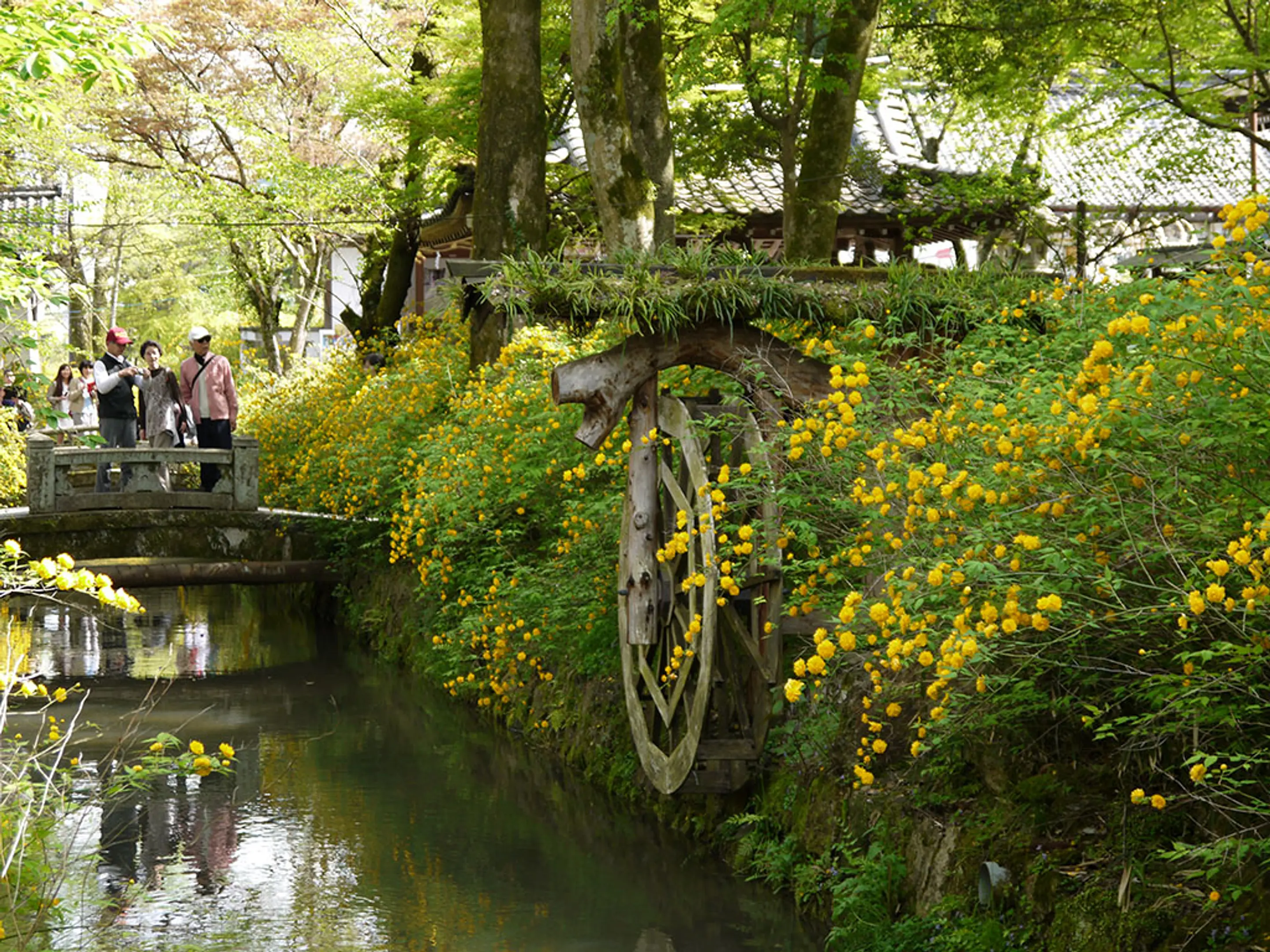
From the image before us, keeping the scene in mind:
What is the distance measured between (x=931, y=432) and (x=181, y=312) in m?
45.7

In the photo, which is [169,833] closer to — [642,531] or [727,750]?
[642,531]

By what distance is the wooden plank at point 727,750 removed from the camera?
8180 millimetres

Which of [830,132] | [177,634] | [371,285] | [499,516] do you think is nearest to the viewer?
[499,516]

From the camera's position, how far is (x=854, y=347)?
27.9 feet

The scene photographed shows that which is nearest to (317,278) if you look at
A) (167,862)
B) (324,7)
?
(324,7)

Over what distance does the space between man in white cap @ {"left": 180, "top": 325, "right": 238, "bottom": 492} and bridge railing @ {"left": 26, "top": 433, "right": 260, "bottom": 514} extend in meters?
0.23

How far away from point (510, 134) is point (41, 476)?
19.0 feet

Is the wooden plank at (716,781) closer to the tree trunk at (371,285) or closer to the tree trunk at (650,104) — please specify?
the tree trunk at (650,104)

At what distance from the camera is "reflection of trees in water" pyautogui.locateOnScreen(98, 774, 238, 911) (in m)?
8.70

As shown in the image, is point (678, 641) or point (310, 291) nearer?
point (678, 641)

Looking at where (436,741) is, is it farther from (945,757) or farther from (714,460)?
(945,757)

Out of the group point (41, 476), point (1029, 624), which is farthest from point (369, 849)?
point (41, 476)

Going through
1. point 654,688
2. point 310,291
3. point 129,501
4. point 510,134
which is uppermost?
point 310,291

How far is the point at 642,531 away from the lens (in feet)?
29.7
